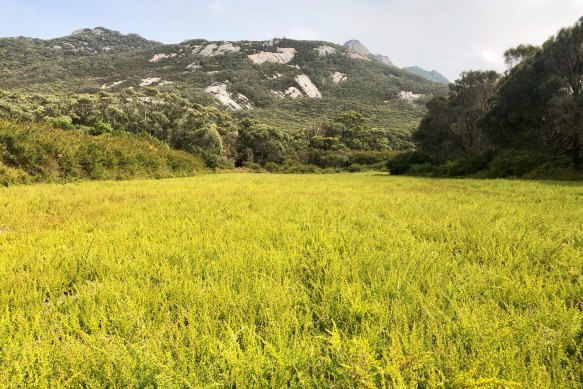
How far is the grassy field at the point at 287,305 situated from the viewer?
6.02 feet

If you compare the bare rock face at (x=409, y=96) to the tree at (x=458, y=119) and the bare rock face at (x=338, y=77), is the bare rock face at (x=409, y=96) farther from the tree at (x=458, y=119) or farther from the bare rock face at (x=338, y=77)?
the tree at (x=458, y=119)

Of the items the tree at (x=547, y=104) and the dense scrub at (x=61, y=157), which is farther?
the tree at (x=547, y=104)

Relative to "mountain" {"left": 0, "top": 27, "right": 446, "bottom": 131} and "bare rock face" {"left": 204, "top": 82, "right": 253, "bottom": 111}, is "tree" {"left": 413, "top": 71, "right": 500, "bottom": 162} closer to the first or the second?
"mountain" {"left": 0, "top": 27, "right": 446, "bottom": 131}

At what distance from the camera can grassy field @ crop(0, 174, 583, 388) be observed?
1.83 m

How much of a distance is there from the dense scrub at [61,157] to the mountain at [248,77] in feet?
252

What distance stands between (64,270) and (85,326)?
1329 millimetres

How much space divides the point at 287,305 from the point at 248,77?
142064 millimetres

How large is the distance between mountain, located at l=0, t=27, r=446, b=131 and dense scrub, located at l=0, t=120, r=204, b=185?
252 ft

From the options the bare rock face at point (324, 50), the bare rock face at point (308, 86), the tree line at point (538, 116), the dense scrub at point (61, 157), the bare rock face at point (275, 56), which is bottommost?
the dense scrub at point (61, 157)

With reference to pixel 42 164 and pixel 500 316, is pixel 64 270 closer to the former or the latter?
pixel 500 316

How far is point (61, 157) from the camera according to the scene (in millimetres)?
15422

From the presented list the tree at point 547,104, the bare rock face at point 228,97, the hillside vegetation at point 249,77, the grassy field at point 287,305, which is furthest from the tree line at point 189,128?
the bare rock face at point 228,97

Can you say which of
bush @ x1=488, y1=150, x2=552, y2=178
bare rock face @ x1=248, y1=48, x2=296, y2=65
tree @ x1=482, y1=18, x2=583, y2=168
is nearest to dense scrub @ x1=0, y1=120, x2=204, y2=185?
bush @ x1=488, y1=150, x2=552, y2=178

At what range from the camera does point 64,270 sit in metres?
3.49
